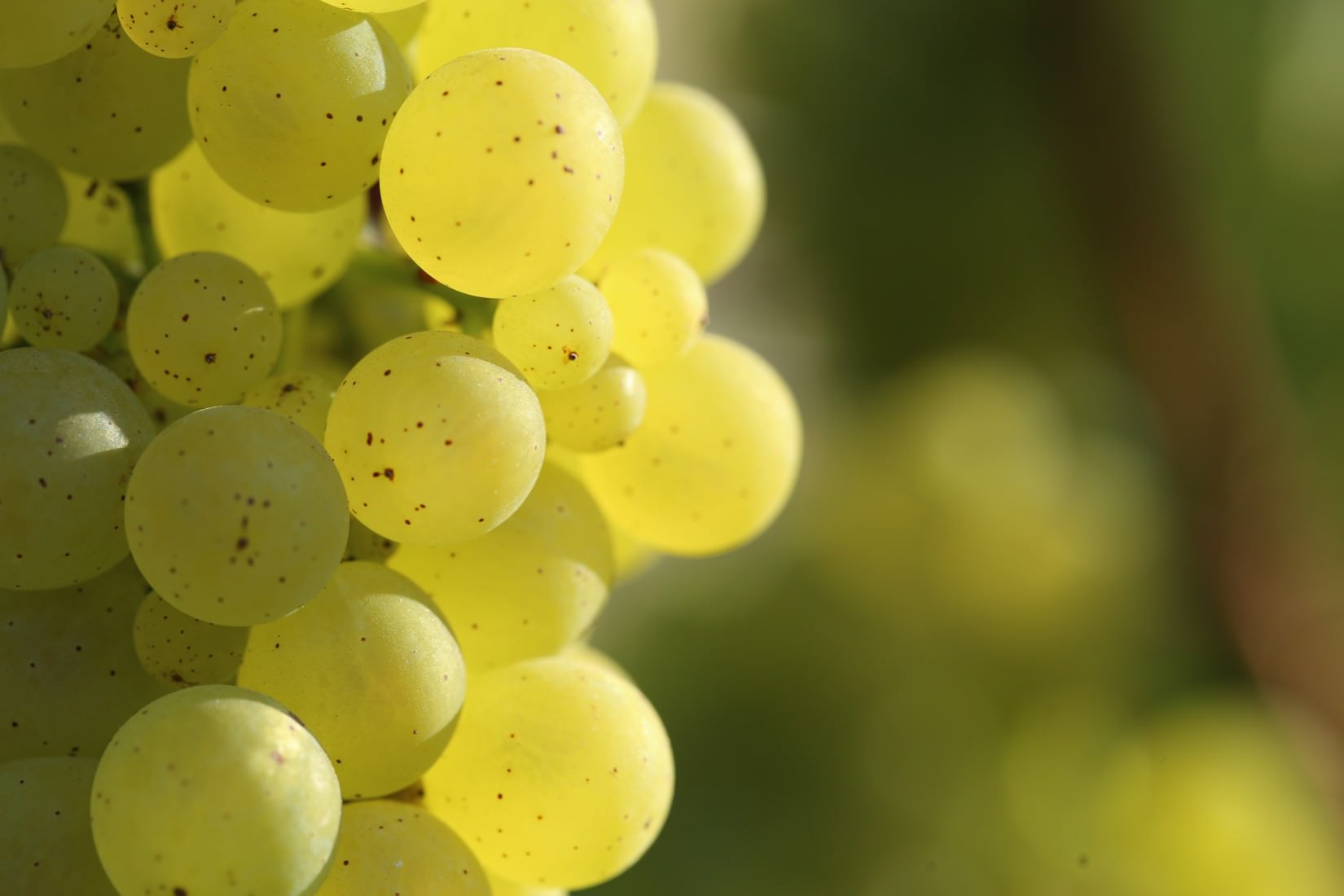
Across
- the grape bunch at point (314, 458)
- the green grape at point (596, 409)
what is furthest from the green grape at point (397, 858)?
the green grape at point (596, 409)

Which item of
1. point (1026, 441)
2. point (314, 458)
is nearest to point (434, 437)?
point (314, 458)

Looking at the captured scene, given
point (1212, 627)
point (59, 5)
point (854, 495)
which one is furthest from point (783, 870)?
point (59, 5)

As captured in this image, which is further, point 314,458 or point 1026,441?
point 1026,441

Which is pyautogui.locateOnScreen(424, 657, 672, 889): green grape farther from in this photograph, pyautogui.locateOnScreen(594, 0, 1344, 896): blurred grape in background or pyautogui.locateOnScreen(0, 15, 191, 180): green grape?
pyautogui.locateOnScreen(594, 0, 1344, 896): blurred grape in background

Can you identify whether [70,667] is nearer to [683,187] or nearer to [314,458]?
[314,458]

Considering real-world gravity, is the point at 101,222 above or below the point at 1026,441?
above

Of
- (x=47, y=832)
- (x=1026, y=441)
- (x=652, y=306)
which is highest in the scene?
(x=652, y=306)

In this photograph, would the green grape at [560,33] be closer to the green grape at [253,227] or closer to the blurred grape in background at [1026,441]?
the green grape at [253,227]

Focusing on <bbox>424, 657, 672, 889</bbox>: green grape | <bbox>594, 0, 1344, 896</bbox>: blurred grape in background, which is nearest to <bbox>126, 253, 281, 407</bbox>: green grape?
<bbox>424, 657, 672, 889</bbox>: green grape
